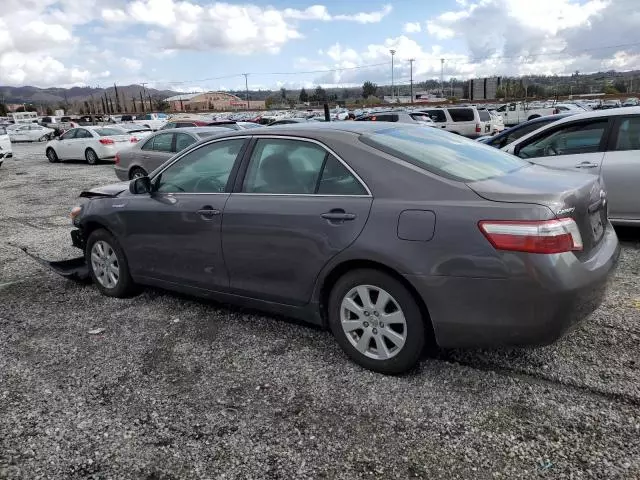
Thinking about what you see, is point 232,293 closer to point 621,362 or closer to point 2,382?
point 2,382

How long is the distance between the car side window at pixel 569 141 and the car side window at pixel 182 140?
7.34m

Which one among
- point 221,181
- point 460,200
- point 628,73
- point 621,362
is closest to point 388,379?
point 460,200

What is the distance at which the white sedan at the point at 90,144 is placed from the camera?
19.4m

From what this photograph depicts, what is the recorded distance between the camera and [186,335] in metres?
4.27

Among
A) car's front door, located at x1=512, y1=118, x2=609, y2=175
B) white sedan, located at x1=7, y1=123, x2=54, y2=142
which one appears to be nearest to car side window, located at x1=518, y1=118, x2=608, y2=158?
car's front door, located at x1=512, y1=118, x2=609, y2=175

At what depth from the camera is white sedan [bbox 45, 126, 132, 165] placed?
1941 cm

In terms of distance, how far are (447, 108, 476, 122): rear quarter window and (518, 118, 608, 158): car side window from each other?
16.2 metres

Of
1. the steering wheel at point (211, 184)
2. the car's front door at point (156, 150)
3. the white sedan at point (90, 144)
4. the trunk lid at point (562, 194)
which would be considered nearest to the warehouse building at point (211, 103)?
the white sedan at point (90, 144)

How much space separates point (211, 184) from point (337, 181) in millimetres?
1189

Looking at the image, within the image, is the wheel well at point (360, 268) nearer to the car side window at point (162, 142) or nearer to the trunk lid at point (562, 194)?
the trunk lid at point (562, 194)

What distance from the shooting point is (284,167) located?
387 centimetres

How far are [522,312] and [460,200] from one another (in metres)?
0.69

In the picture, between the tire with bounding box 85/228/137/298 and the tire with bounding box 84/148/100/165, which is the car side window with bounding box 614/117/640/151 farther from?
the tire with bounding box 84/148/100/165

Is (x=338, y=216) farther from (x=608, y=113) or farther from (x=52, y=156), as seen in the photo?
(x=52, y=156)
